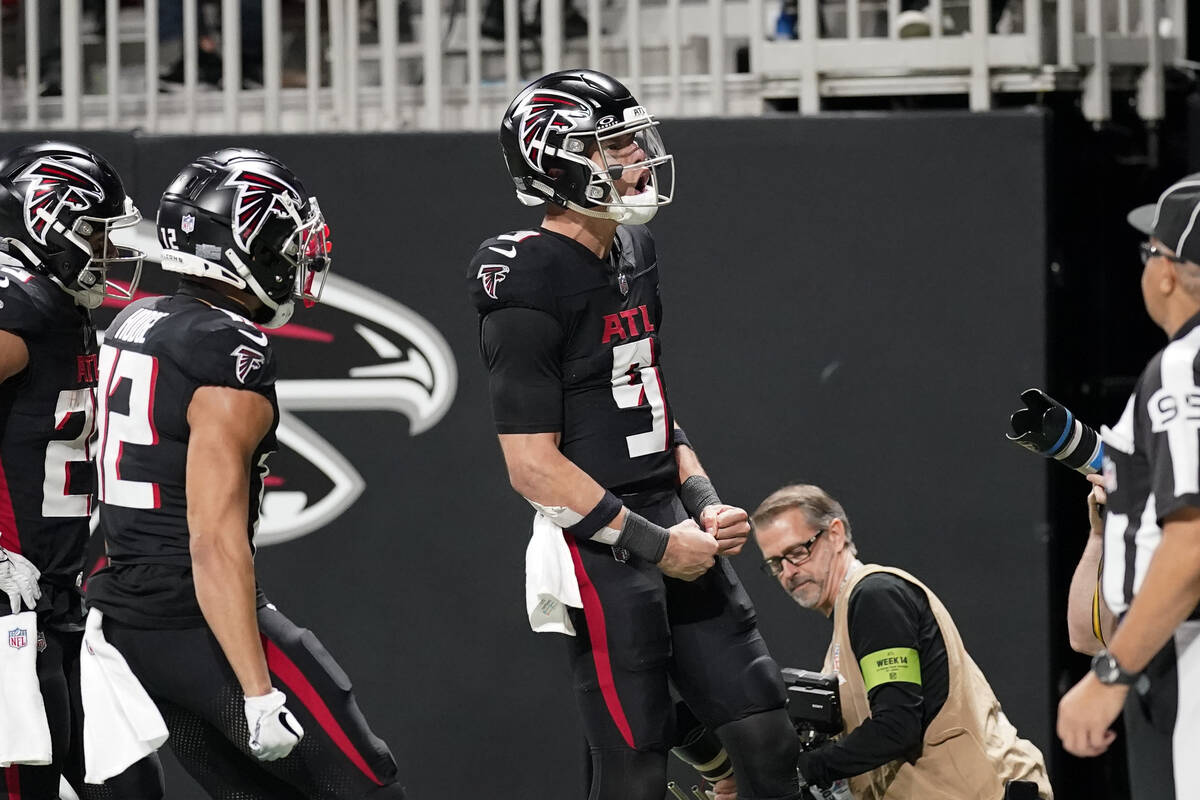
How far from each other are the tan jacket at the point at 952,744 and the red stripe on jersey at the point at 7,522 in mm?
2006

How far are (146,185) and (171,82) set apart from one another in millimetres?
798

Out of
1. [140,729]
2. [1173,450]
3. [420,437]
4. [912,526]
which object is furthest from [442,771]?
[1173,450]

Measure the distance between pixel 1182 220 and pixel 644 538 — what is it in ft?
4.44

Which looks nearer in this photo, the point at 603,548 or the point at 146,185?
the point at 603,548

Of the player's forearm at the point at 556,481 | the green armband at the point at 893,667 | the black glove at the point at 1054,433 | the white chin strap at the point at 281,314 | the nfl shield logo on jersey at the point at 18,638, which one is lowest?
the green armband at the point at 893,667

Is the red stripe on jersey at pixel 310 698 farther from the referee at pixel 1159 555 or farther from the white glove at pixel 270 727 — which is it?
the referee at pixel 1159 555

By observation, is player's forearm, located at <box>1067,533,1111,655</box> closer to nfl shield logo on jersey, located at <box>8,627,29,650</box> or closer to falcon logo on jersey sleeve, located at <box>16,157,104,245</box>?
nfl shield logo on jersey, located at <box>8,627,29,650</box>

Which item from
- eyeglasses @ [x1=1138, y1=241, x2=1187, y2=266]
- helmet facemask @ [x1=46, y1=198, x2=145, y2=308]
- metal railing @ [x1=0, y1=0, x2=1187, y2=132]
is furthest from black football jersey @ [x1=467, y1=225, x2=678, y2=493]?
metal railing @ [x1=0, y1=0, x2=1187, y2=132]

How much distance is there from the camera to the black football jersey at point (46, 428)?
3.92 metres

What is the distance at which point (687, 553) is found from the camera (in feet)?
12.3

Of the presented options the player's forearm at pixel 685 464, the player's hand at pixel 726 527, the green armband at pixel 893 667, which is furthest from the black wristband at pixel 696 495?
the green armband at pixel 893 667

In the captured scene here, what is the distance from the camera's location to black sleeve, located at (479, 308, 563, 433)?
3734mm

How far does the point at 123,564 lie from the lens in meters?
3.56

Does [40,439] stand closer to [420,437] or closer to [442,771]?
[420,437]
